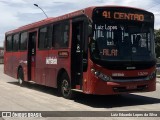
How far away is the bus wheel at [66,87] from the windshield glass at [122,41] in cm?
223

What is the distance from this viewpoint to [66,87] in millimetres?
13562

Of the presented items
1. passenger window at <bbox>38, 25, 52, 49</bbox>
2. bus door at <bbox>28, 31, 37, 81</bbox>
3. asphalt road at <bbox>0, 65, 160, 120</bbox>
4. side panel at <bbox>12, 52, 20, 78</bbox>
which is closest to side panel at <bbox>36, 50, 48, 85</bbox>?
passenger window at <bbox>38, 25, 52, 49</bbox>

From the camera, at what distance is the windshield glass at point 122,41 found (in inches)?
457

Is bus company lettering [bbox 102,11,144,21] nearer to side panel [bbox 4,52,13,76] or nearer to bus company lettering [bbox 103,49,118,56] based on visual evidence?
bus company lettering [bbox 103,49,118,56]

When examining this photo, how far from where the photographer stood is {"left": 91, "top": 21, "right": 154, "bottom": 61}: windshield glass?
11.6 meters

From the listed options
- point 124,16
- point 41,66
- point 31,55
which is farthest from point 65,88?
point 31,55

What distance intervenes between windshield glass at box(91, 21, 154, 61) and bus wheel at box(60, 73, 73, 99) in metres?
2.23

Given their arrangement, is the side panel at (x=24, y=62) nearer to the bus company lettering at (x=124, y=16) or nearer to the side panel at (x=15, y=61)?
the side panel at (x=15, y=61)

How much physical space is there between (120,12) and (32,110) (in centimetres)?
416

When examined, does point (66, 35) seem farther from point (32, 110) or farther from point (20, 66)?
point (20, 66)

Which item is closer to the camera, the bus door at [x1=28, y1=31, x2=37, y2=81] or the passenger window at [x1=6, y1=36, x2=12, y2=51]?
the bus door at [x1=28, y1=31, x2=37, y2=81]

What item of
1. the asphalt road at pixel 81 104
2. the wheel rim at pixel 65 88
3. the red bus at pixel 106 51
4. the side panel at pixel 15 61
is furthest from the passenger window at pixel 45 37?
A: the side panel at pixel 15 61

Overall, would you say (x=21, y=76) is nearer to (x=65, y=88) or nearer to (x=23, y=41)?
(x=23, y=41)

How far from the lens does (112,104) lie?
40.1 feet
